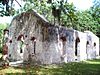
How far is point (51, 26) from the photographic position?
2256 cm

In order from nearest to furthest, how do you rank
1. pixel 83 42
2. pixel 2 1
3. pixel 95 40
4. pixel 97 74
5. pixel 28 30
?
pixel 2 1 → pixel 97 74 → pixel 28 30 → pixel 83 42 → pixel 95 40

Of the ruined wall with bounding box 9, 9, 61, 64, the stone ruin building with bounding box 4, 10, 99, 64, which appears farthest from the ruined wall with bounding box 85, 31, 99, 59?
the ruined wall with bounding box 9, 9, 61, 64

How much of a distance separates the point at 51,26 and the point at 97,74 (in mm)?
8083

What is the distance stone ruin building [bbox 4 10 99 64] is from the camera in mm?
22578

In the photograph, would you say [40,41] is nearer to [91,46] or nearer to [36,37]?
[36,37]

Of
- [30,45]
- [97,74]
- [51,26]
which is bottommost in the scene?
[97,74]

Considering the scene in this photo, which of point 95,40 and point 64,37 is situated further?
point 95,40

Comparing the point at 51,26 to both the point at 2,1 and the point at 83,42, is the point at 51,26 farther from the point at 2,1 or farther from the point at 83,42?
the point at 2,1

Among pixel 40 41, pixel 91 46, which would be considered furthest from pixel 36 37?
pixel 91 46

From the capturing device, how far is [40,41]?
2289cm

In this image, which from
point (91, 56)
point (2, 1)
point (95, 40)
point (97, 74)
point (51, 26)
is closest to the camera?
point (2, 1)

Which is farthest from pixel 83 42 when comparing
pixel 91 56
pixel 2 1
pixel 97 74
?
pixel 2 1

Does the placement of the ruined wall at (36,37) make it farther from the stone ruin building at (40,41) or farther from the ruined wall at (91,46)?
the ruined wall at (91,46)

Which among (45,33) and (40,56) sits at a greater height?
(45,33)
